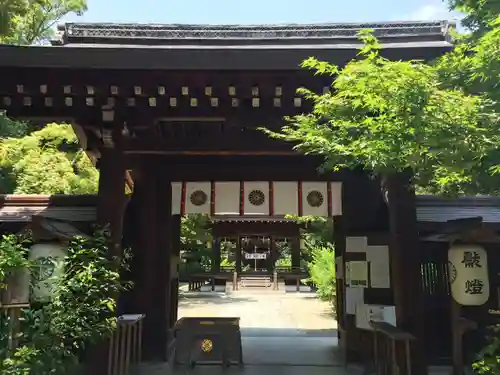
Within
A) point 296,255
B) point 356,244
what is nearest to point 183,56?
point 356,244

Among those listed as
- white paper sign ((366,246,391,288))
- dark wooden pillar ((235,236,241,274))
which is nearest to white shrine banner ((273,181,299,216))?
white paper sign ((366,246,391,288))

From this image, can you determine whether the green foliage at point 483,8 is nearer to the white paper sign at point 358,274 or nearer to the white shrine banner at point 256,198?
the white shrine banner at point 256,198

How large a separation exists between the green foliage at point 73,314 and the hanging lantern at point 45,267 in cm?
7

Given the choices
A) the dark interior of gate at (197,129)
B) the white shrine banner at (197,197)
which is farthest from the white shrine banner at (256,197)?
the white shrine banner at (197,197)

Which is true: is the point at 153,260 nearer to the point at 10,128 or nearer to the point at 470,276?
the point at 470,276

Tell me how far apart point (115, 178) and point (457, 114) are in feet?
13.2

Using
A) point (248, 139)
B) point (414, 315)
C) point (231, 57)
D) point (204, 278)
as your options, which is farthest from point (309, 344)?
point (204, 278)

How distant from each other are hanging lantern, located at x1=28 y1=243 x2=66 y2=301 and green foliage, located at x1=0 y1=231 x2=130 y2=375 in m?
0.07

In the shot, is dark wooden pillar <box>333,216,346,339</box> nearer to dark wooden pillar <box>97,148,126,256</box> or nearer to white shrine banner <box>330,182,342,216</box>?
white shrine banner <box>330,182,342,216</box>

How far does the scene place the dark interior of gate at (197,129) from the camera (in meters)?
4.89

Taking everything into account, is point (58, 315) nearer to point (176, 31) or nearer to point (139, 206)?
point (139, 206)

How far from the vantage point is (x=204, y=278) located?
80.0ft

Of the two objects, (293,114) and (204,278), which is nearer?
(293,114)

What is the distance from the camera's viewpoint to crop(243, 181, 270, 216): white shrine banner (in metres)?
7.52
